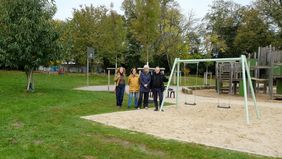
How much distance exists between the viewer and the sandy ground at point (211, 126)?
343 inches

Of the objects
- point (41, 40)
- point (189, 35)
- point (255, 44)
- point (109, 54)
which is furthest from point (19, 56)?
point (255, 44)

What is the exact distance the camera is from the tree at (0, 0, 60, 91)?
1856 cm

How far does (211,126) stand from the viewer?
11.2 m

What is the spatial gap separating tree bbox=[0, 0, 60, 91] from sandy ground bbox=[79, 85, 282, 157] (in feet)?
23.1

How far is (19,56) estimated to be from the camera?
61.4ft

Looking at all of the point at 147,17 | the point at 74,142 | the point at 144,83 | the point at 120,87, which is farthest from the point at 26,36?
the point at 147,17

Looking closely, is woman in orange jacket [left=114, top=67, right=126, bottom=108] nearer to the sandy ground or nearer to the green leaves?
the sandy ground

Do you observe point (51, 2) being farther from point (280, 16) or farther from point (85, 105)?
point (280, 16)

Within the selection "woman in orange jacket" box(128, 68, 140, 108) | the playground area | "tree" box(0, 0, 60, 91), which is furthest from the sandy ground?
"tree" box(0, 0, 60, 91)

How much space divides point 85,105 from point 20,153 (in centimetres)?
844

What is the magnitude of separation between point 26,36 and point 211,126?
1071cm

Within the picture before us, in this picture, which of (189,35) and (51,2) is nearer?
(51,2)

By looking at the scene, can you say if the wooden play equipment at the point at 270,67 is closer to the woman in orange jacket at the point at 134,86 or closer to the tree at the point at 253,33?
the woman in orange jacket at the point at 134,86

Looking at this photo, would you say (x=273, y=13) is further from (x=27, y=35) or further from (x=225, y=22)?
(x=27, y=35)
